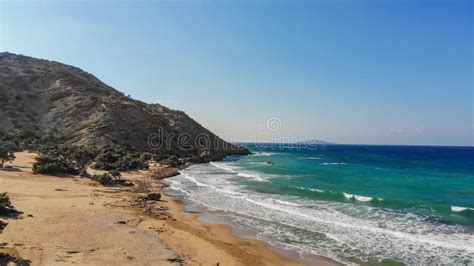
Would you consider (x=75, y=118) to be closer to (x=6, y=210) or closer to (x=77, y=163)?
(x=77, y=163)

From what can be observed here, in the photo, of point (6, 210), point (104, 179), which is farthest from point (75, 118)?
point (6, 210)

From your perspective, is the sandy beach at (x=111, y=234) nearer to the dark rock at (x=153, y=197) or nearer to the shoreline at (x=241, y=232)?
the shoreline at (x=241, y=232)

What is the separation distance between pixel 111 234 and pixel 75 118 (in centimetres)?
5938

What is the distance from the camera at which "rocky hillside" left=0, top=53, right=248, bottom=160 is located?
212 feet

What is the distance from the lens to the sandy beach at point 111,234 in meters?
12.7

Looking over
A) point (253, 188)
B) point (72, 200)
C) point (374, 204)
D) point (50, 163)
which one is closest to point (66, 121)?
point (50, 163)

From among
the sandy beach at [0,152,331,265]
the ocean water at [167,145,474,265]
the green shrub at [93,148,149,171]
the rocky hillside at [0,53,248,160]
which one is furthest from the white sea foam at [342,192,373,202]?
the rocky hillside at [0,53,248,160]

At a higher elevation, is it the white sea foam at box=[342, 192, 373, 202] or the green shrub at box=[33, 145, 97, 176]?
the green shrub at box=[33, 145, 97, 176]

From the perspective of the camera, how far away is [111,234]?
1557 centimetres

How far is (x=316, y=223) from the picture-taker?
21.1 metres

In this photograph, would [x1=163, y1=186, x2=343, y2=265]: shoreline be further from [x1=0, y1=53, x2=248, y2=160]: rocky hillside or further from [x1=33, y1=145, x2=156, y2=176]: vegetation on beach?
[x1=0, y1=53, x2=248, y2=160]: rocky hillside

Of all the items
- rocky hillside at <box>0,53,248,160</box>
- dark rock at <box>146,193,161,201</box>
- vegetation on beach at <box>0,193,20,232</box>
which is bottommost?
dark rock at <box>146,193,161,201</box>

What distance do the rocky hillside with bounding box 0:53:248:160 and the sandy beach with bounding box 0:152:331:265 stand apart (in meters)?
41.8

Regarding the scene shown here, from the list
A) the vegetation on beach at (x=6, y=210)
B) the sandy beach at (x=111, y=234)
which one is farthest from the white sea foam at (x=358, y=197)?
the vegetation on beach at (x=6, y=210)
